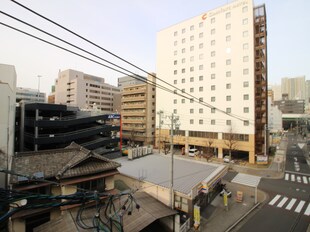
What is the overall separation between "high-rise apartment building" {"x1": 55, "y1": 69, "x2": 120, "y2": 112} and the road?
210ft

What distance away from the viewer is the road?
14586 mm

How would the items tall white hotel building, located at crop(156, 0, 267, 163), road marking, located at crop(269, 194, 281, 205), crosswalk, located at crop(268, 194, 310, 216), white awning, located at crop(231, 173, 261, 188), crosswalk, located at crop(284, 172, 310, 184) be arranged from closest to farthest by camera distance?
crosswalk, located at crop(268, 194, 310, 216) → road marking, located at crop(269, 194, 281, 205) → white awning, located at crop(231, 173, 261, 188) → crosswalk, located at crop(284, 172, 310, 184) → tall white hotel building, located at crop(156, 0, 267, 163)

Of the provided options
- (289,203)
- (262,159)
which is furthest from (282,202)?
(262,159)

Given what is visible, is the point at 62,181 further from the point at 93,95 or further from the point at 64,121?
the point at 93,95

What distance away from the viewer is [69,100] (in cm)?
7412

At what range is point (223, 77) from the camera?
1566 inches

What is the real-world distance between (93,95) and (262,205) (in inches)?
2882

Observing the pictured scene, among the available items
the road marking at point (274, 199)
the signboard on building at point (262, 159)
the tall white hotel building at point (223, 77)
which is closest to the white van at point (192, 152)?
the tall white hotel building at point (223, 77)

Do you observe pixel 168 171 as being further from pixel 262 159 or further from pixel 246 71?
pixel 246 71

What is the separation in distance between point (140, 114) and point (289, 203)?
44636 millimetres

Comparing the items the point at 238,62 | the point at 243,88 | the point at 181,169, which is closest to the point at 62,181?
the point at 181,169

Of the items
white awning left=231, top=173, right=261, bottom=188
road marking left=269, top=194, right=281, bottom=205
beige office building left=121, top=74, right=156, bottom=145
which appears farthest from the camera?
beige office building left=121, top=74, right=156, bottom=145

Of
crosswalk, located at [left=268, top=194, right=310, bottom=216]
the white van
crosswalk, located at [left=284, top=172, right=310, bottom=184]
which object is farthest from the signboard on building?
the white van

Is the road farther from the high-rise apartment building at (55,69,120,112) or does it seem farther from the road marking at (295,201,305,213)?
the high-rise apartment building at (55,69,120,112)
